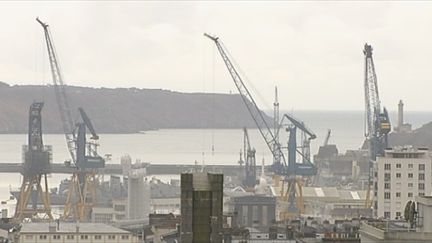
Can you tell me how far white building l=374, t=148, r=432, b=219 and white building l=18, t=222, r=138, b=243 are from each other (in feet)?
61.1

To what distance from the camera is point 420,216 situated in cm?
1973

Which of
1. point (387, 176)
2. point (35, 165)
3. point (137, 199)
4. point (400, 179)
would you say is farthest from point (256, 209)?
point (35, 165)

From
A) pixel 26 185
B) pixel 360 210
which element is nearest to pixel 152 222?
pixel 360 210

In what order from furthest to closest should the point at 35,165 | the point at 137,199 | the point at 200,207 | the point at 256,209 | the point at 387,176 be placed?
the point at 137,199, the point at 35,165, the point at 256,209, the point at 387,176, the point at 200,207

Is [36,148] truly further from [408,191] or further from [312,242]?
[312,242]

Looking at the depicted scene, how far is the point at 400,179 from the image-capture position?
6469cm

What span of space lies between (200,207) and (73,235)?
100ft

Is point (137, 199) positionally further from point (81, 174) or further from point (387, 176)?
point (387, 176)

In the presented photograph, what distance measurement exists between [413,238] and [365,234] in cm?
128

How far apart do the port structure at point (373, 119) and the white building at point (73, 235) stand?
4132 centimetres

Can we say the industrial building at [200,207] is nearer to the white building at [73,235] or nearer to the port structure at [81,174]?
the white building at [73,235]

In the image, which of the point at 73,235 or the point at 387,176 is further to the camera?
the point at 387,176

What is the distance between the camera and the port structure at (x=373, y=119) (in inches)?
3494

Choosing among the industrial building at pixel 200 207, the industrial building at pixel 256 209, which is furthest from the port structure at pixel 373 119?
the industrial building at pixel 200 207
